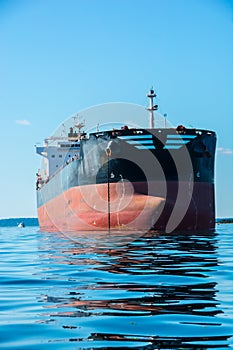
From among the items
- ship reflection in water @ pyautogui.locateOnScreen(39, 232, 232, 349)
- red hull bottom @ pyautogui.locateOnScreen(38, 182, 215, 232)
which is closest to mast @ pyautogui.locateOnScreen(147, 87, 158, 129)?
red hull bottom @ pyautogui.locateOnScreen(38, 182, 215, 232)

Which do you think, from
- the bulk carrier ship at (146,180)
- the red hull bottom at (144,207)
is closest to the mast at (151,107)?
the bulk carrier ship at (146,180)

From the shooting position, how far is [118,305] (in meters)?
4.53

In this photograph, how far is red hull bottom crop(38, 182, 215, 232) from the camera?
1898 cm

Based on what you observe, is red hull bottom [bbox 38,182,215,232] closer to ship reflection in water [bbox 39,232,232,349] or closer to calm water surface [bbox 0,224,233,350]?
ship reflection in water [bbox 39,232,232,349]

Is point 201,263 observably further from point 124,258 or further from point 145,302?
point 145,302

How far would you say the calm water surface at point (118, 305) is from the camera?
344cm

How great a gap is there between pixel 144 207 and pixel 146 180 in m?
1.19

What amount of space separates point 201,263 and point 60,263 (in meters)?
2.23

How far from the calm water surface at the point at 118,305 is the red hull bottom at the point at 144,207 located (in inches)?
427

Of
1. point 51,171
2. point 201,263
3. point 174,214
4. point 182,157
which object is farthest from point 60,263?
point 51,171

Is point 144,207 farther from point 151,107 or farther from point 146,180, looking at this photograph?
point 151,107

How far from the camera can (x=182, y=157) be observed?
20.6 metres

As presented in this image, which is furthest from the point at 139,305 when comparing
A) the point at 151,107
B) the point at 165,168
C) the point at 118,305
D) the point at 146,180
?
the point at 151,107

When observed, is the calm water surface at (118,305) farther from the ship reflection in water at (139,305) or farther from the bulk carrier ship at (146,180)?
the bulk carrier ship at (146,180)
